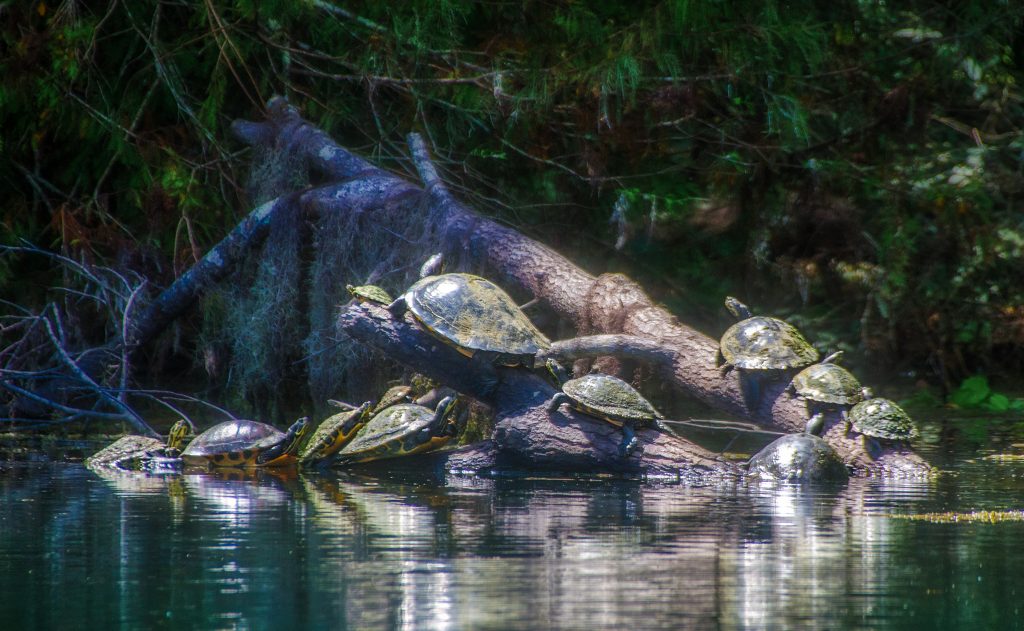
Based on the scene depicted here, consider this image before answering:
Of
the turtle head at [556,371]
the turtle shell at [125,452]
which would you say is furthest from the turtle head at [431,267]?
the turtle shell at [125,452]

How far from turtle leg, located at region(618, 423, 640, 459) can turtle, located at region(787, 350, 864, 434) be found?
1.09 metres

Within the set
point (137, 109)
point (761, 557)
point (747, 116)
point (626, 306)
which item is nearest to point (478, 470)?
point (626, 306)

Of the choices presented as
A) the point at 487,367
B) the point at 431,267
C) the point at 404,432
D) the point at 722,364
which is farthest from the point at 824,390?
Answer: the point at 431,267

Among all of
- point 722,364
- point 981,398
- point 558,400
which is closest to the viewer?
point 558,400

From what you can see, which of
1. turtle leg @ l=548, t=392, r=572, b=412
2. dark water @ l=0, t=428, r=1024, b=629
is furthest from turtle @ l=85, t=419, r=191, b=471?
turtle leg @ l=548, t=392, r=572, b=412

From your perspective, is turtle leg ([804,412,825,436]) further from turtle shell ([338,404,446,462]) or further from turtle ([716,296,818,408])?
turtle shell ([338,404,446,462])

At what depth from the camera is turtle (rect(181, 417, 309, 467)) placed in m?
7.26

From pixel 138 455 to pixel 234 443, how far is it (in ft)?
2.15

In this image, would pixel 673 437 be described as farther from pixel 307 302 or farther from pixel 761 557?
pixel 307 302

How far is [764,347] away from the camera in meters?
7.30

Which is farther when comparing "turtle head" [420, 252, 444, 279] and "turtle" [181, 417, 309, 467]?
"turtle head" [420, 252, 444, 279]

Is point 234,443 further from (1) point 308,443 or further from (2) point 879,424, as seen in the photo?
(2) point 879,424

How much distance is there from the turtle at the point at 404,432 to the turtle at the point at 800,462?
1.81 m

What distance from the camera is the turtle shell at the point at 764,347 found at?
7.25 m
